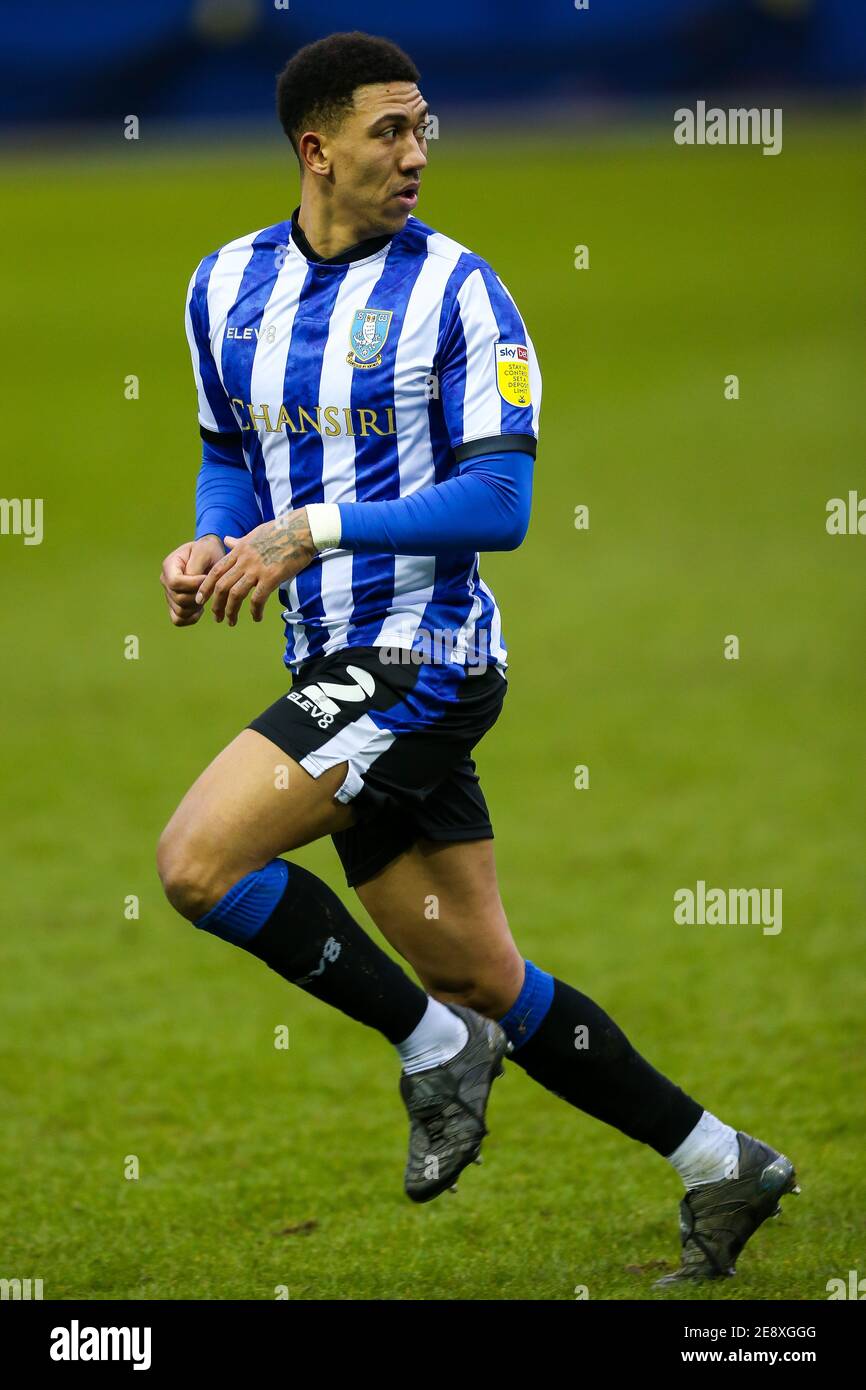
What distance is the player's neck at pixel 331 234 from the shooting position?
12.5 feet

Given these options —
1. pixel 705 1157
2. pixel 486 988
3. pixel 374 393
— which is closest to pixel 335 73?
pixel 374 393

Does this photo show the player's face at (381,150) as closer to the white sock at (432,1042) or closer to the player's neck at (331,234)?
the player's neck at (331,234)

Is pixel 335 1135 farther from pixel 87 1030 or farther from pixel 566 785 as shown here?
pixel 566 785

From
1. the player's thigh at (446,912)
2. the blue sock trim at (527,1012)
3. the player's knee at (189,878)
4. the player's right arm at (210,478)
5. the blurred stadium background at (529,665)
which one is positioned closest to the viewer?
the player's knee at (189,878)

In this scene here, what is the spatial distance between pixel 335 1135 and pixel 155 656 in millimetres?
6595

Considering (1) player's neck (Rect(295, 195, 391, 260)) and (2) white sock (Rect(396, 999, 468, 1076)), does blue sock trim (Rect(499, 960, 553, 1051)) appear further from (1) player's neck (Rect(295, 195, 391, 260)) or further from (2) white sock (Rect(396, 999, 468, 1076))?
(1) player's neck (Rect(295, 195, 391, 260))

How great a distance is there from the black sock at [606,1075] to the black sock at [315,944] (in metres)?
0.40

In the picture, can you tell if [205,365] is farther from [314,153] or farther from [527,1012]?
[527,1012]

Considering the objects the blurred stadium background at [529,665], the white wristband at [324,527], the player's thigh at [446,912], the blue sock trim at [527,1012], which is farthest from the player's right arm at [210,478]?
the blurred stadium background at [529,665]

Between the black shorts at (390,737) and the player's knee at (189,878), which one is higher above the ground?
the black shorts at (390,737)

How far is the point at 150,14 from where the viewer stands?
2758 cm

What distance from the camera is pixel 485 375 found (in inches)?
142

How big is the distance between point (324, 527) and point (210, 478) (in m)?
0.67

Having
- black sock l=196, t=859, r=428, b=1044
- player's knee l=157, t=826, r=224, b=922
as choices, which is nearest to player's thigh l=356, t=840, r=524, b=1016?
black sock l=196, t=859, r=428, b=1044
